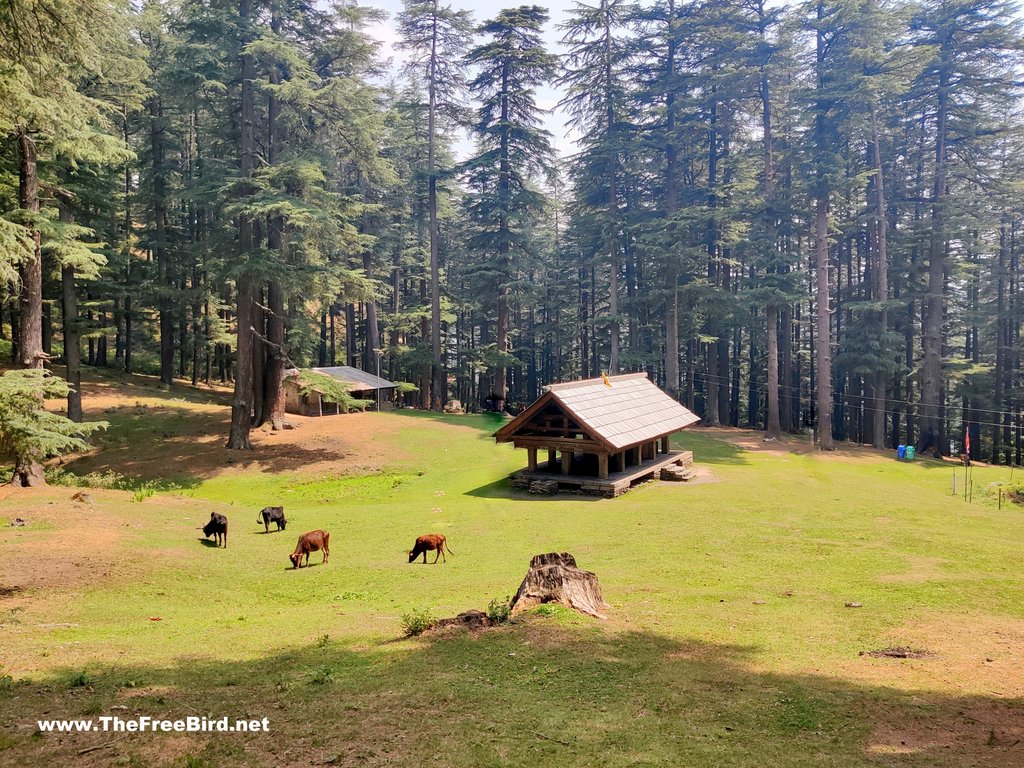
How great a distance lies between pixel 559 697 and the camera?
656cm

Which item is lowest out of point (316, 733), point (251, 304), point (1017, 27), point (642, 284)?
point (316, 733)

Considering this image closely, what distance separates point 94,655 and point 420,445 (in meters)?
24.6

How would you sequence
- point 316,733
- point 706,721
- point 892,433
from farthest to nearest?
point 892,433 < point 706,721 < point 316,733

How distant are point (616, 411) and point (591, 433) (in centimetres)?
320

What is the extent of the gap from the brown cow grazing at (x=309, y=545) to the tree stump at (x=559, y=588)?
6.42 meters

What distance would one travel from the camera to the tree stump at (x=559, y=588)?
9.68 meters

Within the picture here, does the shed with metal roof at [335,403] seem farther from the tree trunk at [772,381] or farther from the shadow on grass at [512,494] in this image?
the tree trunk at [772,381]

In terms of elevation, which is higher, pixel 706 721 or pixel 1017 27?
pixel 1017 27

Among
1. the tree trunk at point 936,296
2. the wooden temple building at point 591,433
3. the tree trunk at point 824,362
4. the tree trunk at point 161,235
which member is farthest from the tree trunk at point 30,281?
the tree trunk at point 936,296

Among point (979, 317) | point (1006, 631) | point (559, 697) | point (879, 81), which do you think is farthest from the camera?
point (979, 317)

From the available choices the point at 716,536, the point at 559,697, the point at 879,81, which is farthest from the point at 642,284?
the point at 559,697

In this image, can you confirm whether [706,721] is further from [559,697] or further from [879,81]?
[879,81]

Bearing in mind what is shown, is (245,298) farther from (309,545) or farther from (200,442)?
(309,545)

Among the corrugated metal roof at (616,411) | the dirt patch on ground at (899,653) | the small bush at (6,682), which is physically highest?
the corrugated metal roof at (616,411)
